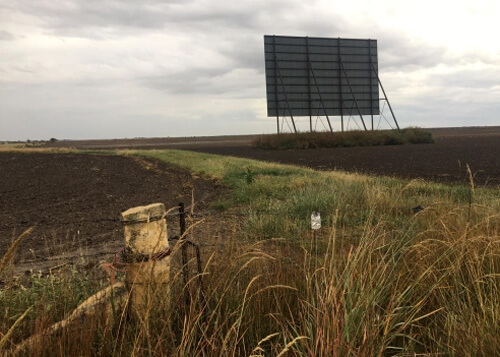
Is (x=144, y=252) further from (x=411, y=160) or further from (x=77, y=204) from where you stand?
(x=411, y=160)

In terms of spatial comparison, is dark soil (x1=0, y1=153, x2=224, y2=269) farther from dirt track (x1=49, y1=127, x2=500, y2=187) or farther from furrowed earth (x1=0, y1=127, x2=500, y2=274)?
dirt track (x1=49, y1=127, x2=500, y2=187)

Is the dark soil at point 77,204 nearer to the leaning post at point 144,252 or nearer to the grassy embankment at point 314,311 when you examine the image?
the leaning post at point 144,252

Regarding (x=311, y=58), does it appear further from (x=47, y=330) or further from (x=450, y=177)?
(x=47, y=330)

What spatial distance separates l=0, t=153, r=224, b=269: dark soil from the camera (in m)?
6.02

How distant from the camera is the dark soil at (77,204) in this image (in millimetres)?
6023

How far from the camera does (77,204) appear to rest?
10.4m

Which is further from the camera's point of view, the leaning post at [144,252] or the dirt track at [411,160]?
the dirt track at [411,160]

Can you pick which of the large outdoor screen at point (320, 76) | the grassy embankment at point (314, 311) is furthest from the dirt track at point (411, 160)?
the large outdoor screen at point (320, 76)

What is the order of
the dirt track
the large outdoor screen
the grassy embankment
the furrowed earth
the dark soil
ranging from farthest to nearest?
1. the large outdoor screen
2. the dirt track
3. the dark soil
4. the furrowed earth
5. the grassy embankment

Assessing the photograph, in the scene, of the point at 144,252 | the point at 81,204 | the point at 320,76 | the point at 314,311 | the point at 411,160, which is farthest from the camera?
the point at 320,76

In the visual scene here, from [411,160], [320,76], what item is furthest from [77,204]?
[320,76]

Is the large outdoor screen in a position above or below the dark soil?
above

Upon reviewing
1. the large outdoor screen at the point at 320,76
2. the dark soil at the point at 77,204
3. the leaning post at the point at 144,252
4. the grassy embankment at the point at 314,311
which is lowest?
the dark soil at the point at 77,204

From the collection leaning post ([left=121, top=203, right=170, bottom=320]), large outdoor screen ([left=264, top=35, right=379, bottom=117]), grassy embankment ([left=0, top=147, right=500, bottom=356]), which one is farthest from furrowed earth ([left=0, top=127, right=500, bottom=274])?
large outdoor screen ([left=264, top=35, right=379, bottom=117])
